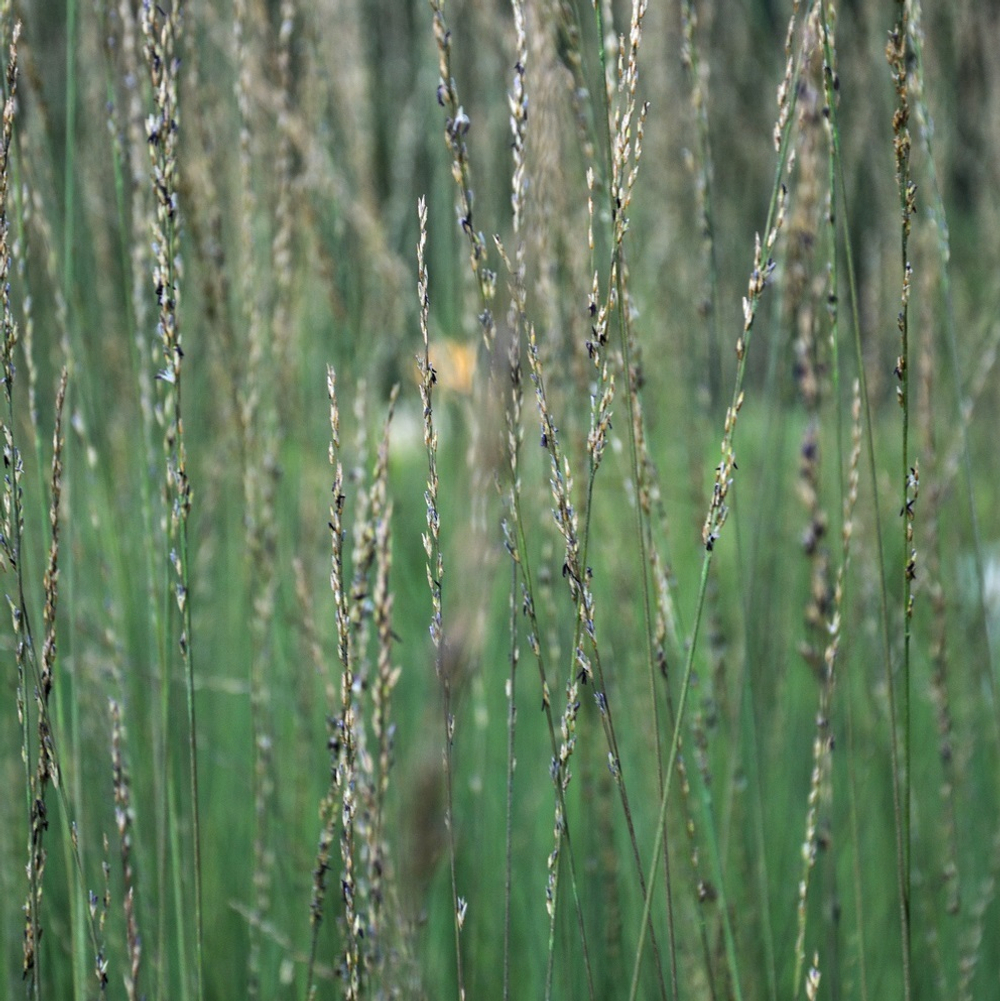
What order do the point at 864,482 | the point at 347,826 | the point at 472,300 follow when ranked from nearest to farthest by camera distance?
1. the point at 347,826
2. the point at 472,300
3. the point at 864,482

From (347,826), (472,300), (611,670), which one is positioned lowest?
(347,826)

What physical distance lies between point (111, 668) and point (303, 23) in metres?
0.74

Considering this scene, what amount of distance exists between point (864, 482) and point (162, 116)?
171 cm

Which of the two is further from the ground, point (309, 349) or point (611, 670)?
point (309, 349)

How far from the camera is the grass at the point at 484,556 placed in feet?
2.18

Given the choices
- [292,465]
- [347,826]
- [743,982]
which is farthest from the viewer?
[292,465]

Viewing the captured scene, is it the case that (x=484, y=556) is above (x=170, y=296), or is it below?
below

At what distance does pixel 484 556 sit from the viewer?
1.66ft

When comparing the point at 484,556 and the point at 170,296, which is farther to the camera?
the point at 170,296

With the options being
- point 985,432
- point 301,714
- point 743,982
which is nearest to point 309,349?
point 301,714

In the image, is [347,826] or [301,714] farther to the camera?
[301,714]

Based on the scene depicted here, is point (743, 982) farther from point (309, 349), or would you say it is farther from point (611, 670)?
point (309, 349)

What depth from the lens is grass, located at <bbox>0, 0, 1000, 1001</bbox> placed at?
664 millimetres

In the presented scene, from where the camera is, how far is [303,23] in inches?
51.1
